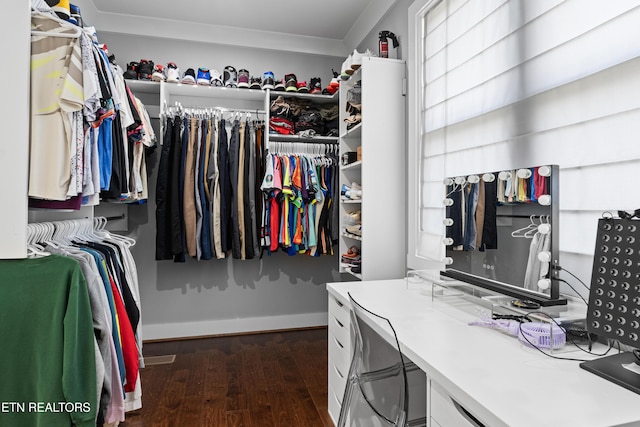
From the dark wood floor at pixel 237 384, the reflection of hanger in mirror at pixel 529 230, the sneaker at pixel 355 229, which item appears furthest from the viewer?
the sneaker at pixel 355 229

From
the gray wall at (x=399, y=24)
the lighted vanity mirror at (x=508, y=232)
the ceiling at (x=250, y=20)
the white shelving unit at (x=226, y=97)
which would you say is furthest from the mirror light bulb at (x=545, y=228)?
the white shelving unit at (x=226, y=97)

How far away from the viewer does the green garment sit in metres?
1.30

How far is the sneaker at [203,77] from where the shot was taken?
2969mm

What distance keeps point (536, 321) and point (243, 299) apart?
267 cm

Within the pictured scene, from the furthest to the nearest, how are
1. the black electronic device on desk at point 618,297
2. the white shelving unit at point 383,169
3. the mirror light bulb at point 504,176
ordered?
the white shelving unit at point 383,169, the mirror light bulb at point 504,176, the black electronic device on desk at point 618,297

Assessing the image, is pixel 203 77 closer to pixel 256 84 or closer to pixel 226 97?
pixel 226 97

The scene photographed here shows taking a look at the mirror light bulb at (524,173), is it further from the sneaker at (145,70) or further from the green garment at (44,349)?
the sneaker at (145,70)

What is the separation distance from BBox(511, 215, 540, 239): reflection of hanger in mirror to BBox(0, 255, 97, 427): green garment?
162cm

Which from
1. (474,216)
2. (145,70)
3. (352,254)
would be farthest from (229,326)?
(474,216)

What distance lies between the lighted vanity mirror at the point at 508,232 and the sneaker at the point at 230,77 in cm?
215

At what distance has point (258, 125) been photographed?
308 cm

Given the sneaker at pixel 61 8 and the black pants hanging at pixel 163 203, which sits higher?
the sneaker at pixel 61 8

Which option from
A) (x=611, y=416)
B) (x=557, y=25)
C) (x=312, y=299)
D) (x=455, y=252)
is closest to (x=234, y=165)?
(x=312, y=299)

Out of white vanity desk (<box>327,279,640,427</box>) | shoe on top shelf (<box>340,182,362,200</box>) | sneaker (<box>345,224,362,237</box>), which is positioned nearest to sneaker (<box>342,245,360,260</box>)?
sneaker (<box>345,224,362,237</box>)
